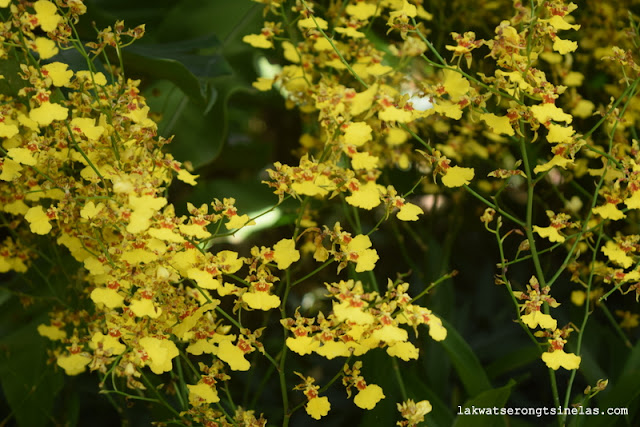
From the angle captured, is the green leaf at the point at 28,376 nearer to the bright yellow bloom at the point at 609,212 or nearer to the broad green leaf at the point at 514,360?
the broad green leaf at the point at 514,360

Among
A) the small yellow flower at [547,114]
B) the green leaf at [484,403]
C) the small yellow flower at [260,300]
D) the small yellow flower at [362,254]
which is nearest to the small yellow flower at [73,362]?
the small yellow flower at [260,300]

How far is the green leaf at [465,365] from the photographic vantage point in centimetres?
85

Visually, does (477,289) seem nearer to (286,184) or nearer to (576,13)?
(576,13)

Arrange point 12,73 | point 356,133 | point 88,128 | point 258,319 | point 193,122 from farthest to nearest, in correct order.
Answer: point 258,319
point 193,122
point 12,73
point 88,128
point 356,133

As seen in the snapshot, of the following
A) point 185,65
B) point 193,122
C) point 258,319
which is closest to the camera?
point 185,65

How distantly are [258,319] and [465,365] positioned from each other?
624 millimetres

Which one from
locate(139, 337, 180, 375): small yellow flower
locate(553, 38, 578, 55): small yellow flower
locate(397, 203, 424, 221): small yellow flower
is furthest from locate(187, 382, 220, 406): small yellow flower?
locate(553, 38, 578, 55): small yellow flower

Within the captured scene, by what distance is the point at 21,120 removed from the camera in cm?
72

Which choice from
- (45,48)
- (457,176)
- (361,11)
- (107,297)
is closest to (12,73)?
(45,48)

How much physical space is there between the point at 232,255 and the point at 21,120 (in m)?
0.29

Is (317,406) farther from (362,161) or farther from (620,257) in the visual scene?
(620,257)

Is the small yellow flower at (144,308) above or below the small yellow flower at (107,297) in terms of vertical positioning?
above

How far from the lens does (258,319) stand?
4.57 ft

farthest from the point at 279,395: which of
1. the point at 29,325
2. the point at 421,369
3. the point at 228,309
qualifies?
the point at 29,325
